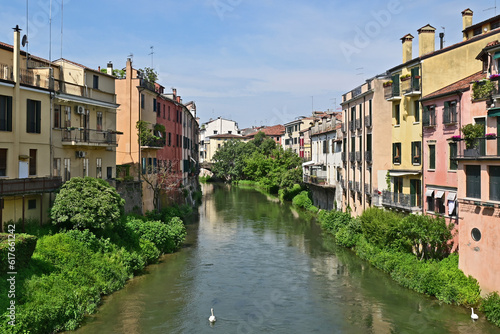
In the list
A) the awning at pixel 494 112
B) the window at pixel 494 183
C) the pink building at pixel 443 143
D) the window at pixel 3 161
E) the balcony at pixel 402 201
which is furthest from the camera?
the balcony at pixel 402 201

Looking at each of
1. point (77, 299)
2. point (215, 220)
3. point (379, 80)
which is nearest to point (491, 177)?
point (379, 80)

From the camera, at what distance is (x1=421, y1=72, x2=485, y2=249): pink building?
1073 inches

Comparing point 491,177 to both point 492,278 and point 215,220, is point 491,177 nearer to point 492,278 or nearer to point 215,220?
point 492,278

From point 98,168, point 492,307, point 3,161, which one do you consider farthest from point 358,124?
point 3,161

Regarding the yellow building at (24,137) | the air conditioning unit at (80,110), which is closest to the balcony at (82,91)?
the air conditioning unit at (80,110)

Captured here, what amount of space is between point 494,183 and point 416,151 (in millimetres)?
10385

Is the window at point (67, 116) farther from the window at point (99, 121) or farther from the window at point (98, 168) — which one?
the window at point (98, 168)

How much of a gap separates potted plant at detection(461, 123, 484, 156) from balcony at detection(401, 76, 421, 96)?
28.2 ft

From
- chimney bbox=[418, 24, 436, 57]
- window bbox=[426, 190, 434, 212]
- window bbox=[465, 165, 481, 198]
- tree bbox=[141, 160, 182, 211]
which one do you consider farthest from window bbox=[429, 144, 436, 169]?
tree bbox=[141, 160, 182, 211]

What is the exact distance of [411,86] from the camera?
32.3m

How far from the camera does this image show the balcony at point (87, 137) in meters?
30.7

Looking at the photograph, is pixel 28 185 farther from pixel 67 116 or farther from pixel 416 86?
pixel 416 86

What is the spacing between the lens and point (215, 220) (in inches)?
2095

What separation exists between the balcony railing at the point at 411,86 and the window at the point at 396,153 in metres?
4.12
